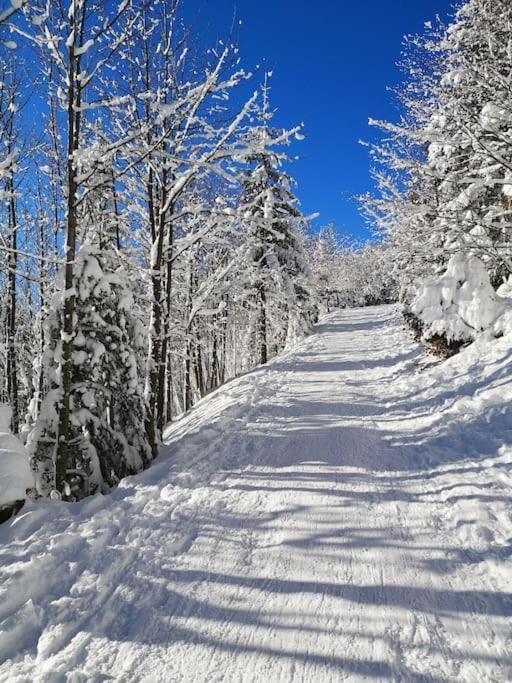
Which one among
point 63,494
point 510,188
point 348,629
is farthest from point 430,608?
point 510,188

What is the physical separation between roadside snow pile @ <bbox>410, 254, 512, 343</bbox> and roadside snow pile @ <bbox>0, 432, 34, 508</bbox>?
328 inches

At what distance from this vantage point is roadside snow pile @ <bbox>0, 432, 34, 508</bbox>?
4.04 m

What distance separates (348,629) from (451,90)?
10688 millimetres

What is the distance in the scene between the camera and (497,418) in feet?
17.2

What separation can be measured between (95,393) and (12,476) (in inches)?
62.3

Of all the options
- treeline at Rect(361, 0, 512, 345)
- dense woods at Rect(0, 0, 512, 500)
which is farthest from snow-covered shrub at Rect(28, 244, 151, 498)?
treeline at Rect(361, 0, 512, 345)

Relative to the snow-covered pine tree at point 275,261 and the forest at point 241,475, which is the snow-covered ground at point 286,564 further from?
the snow-covered pine tree at point 275,261

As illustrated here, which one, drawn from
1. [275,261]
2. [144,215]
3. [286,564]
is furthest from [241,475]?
[275,261]

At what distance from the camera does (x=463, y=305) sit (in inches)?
344

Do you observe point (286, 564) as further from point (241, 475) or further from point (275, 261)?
point (275, 261)

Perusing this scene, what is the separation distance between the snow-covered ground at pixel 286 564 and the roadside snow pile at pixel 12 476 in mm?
218

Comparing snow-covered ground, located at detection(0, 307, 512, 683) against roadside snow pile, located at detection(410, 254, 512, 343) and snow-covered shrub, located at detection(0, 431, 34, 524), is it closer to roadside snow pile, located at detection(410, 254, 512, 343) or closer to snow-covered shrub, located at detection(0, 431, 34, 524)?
snow-covered shrub, located at detection(0, 431, 34, 524)

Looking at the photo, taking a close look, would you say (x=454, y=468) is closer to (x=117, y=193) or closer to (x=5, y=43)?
(x=5, y=43)

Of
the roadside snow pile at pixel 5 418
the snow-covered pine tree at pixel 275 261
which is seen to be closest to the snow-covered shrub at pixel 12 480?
the roadside snow pile at pixel 5 418
